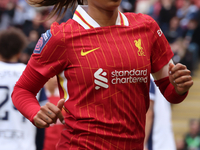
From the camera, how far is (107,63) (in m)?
1.98

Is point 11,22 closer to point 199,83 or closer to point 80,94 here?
point 199,83

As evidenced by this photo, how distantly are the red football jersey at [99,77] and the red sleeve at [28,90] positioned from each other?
51mm

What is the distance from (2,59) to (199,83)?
28.6ft

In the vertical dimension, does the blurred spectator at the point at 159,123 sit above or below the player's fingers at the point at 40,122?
below

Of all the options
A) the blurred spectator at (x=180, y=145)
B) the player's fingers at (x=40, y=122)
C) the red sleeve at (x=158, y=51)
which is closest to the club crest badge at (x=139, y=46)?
the red sleeve at (x=158, y=51)

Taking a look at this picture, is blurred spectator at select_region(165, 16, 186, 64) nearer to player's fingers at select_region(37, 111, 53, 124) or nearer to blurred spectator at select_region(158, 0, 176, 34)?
blurred spectator at select_region(158, 0, 176, 34)

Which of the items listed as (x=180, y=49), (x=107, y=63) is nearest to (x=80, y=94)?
(x=107, y=63)

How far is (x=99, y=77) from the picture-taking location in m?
1.97

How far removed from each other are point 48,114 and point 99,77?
34cm

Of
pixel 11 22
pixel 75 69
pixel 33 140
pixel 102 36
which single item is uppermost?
pixel 102 36

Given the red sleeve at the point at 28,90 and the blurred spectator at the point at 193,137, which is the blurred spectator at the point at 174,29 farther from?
the red sleeve at the point at 28,90

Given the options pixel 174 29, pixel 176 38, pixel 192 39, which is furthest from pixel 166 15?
pixel 192 39

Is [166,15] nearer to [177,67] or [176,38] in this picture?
[176,38]

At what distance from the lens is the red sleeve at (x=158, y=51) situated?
219 centimetres
